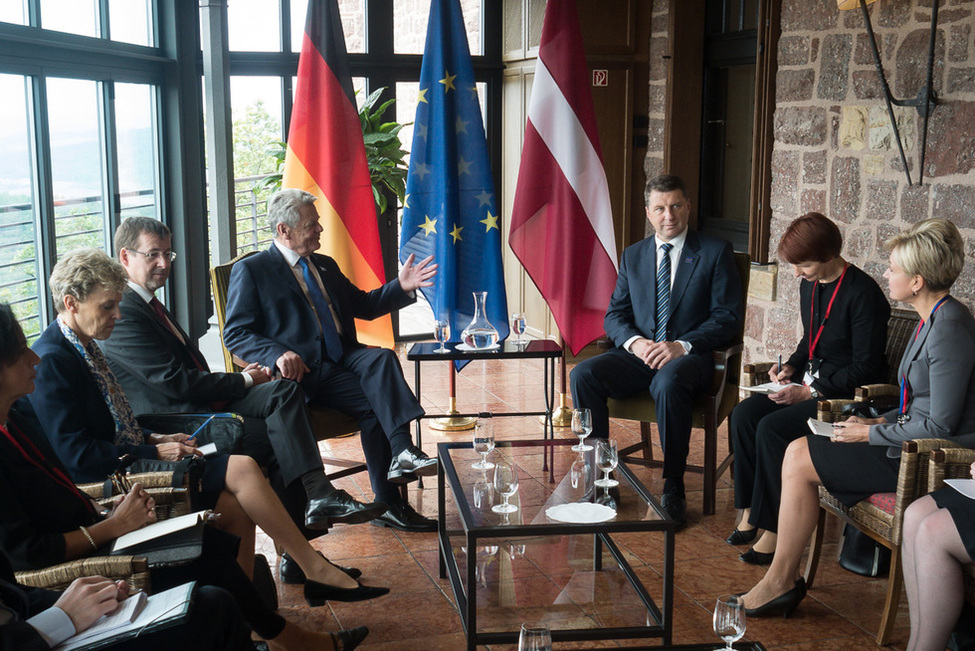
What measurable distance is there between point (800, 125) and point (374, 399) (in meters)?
2.60

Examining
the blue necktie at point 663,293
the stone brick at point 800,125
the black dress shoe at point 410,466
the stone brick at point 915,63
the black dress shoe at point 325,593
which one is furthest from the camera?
the stone brick at point 800,125

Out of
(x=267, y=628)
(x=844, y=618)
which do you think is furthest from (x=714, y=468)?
(x=267, y=628)

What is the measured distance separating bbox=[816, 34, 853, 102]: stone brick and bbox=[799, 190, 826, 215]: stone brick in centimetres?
45


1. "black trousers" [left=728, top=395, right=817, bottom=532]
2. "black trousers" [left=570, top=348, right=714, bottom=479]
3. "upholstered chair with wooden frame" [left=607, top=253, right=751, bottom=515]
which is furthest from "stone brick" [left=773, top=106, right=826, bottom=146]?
"black trousers" [left=728, top=395, right=817, bottom=532]

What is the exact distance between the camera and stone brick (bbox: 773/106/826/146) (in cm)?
455

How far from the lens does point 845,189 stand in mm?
4426

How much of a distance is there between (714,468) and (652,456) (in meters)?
0.66

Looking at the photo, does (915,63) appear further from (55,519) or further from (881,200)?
(55,519)

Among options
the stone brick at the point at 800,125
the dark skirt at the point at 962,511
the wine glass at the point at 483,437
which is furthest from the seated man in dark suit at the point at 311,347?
the stone brick at the point at 800,125

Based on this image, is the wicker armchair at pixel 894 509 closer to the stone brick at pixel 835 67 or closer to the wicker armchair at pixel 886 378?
the wicker armchair at pixel 886 378

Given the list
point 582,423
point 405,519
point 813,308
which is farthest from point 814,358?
point 405,519

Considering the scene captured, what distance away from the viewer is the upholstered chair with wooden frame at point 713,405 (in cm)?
370

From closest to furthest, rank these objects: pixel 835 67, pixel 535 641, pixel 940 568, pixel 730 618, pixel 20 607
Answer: pixel 535 641, pixel 730 618, pixel 20 607, pixel 940 568, pixel 835 67

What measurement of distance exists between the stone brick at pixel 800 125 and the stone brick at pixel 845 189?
0.18 m
